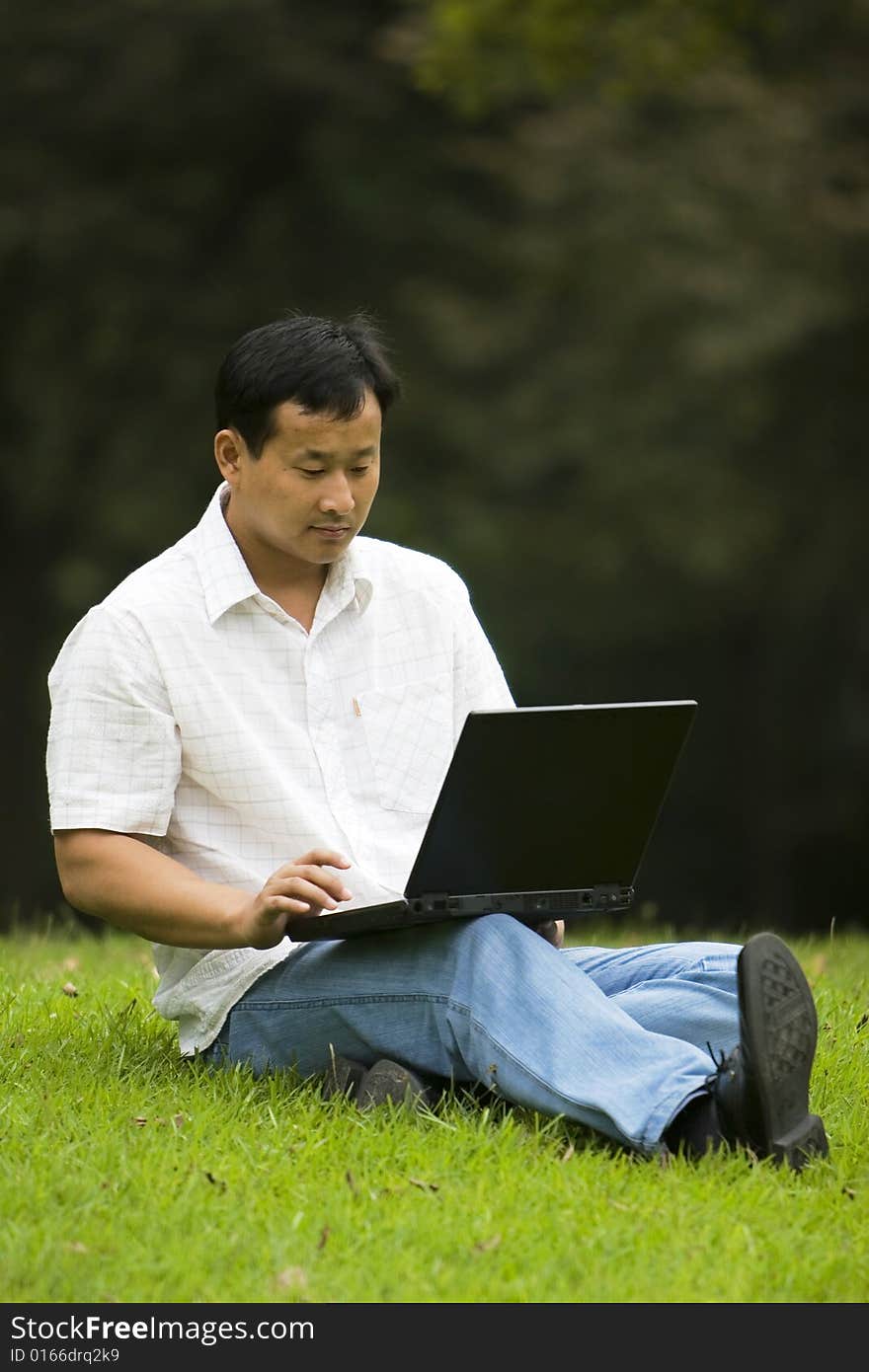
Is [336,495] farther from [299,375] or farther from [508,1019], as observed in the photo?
[508,1019]

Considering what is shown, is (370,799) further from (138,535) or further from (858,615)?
(858,615)

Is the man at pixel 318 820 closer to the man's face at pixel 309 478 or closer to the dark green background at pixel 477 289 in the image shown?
the man's face at pixel 309 478

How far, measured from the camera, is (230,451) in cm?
372

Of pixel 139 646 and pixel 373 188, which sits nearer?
pixel 139 646

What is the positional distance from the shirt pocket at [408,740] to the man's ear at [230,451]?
1.61ft

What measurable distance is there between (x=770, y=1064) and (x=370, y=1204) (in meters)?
0.66

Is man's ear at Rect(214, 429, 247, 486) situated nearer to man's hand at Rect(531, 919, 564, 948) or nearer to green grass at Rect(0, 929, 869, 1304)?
man's hand at Rect(531, 919, 564, 948)

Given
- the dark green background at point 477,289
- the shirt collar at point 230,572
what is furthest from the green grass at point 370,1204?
the dark green background at point 477,289

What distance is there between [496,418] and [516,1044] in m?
8.31

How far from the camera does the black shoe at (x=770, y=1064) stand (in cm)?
310
